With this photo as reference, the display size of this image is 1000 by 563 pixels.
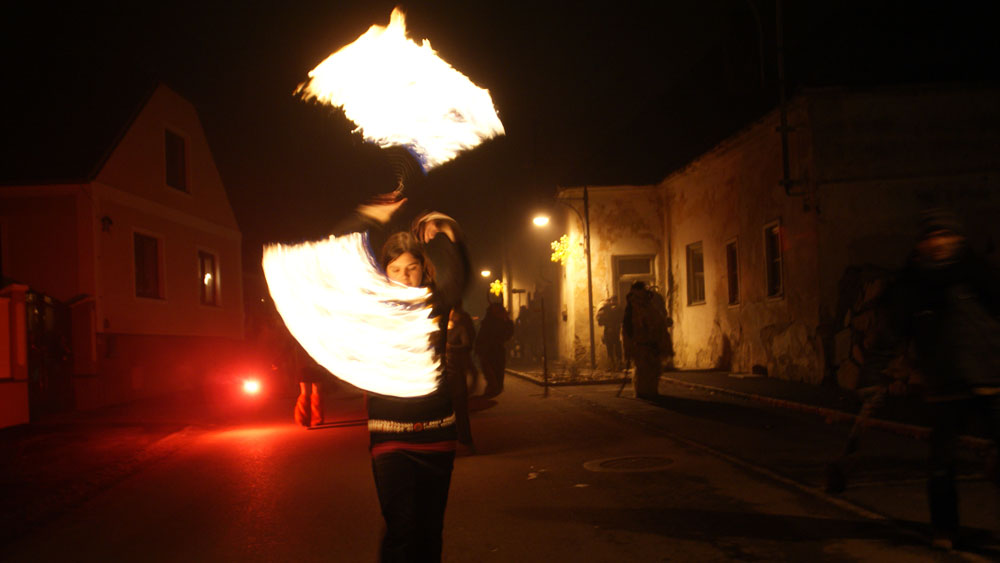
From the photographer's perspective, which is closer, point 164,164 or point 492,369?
point 492,369

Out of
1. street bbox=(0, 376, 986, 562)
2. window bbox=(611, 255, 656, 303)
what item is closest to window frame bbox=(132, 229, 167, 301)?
street bbox=(0, 376, 986, 562)

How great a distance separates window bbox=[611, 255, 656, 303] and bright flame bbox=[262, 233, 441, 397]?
79.0 feet

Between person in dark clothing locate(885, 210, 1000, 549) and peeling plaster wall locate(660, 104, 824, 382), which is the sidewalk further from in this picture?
person in dark clothing locate(885, 210, 1000, 549)

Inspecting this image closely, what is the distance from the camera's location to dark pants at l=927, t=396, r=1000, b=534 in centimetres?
530

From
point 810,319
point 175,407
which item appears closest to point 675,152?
point 810,319

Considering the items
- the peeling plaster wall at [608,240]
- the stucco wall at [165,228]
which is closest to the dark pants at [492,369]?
the stucco wall at [165,228]

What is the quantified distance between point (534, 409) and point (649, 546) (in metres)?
10.0

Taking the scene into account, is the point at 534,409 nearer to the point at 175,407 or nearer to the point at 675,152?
the point at 175,407

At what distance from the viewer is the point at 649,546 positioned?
5.82 meters

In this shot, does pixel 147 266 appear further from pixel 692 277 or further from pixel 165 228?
pixel 692 277

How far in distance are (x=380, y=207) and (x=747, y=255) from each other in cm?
1755

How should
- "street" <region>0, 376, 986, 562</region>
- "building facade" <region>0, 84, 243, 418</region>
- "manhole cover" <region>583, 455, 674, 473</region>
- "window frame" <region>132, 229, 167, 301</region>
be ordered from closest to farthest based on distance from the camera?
"street" <region>0, 376, 986, 562</region>
"manhole cover" <region>583, 455, 674, 473</region>
"building facade" <region>0, 84, 243, 418</region>
"window frame" <region>132, 229, 167, 301</region>

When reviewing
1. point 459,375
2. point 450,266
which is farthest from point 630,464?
point 450,266

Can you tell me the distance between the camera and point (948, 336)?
5.22m
